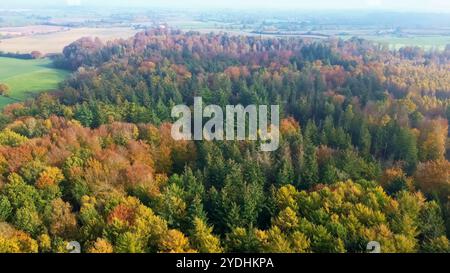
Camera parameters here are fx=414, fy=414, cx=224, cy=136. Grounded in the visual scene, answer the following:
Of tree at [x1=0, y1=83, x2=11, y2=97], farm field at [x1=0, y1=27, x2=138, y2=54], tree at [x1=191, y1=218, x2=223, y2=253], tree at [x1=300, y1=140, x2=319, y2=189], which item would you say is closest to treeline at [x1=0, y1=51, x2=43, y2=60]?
farm field at [x1=0, y1=27, x2=138, y2=54]

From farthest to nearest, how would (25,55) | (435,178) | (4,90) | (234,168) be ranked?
(25,55)
(4,90)
(234,168)
(435,178)

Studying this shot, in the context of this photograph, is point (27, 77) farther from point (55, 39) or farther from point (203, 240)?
point (203, 240)

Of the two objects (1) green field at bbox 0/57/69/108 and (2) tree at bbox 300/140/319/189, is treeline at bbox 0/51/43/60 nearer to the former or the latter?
(1) green field at bbox 0/57/69/108

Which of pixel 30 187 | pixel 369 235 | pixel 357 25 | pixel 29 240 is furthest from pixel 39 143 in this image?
pixel 357 25

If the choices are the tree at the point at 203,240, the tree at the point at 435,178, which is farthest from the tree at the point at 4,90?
the tree at the point at 435,178

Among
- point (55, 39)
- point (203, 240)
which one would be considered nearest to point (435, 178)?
point (203, 240)

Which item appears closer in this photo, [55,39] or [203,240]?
[203,240]

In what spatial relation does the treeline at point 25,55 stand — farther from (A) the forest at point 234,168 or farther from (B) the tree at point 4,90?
(B) the tree at point 4,90
